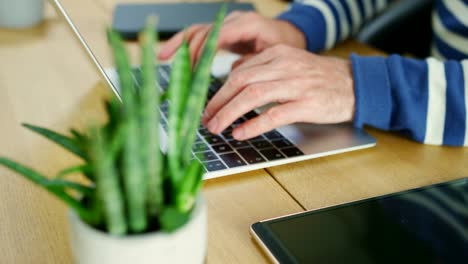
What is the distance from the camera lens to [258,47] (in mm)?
833

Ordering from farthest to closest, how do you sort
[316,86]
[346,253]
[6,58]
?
[6,58], [316,86], [346,253]

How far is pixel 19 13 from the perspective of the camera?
2.89ft

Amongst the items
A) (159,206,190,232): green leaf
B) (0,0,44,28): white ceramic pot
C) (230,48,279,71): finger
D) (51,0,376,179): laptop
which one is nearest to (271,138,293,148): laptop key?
(51,0,376,179): laptop

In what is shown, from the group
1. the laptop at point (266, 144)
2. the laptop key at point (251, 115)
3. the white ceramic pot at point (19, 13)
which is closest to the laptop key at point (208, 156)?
the laptop at point (266, 144)

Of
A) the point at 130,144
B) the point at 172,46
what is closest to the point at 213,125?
the point at 172,46

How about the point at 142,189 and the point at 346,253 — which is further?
the point at 346,253

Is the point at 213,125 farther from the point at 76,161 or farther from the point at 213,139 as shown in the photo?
the point at 76,161

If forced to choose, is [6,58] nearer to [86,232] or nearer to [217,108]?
[217,108]

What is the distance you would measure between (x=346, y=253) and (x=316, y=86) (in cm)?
27

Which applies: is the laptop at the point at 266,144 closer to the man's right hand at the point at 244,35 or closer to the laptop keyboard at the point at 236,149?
the laptop keyboard at the point at 236,149

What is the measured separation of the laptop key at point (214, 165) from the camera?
1.82ft

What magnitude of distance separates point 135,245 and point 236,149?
0.30m

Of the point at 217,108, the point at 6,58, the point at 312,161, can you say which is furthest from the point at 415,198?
the point at 6,58

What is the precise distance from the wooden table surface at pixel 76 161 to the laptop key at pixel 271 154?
0.02 meters
